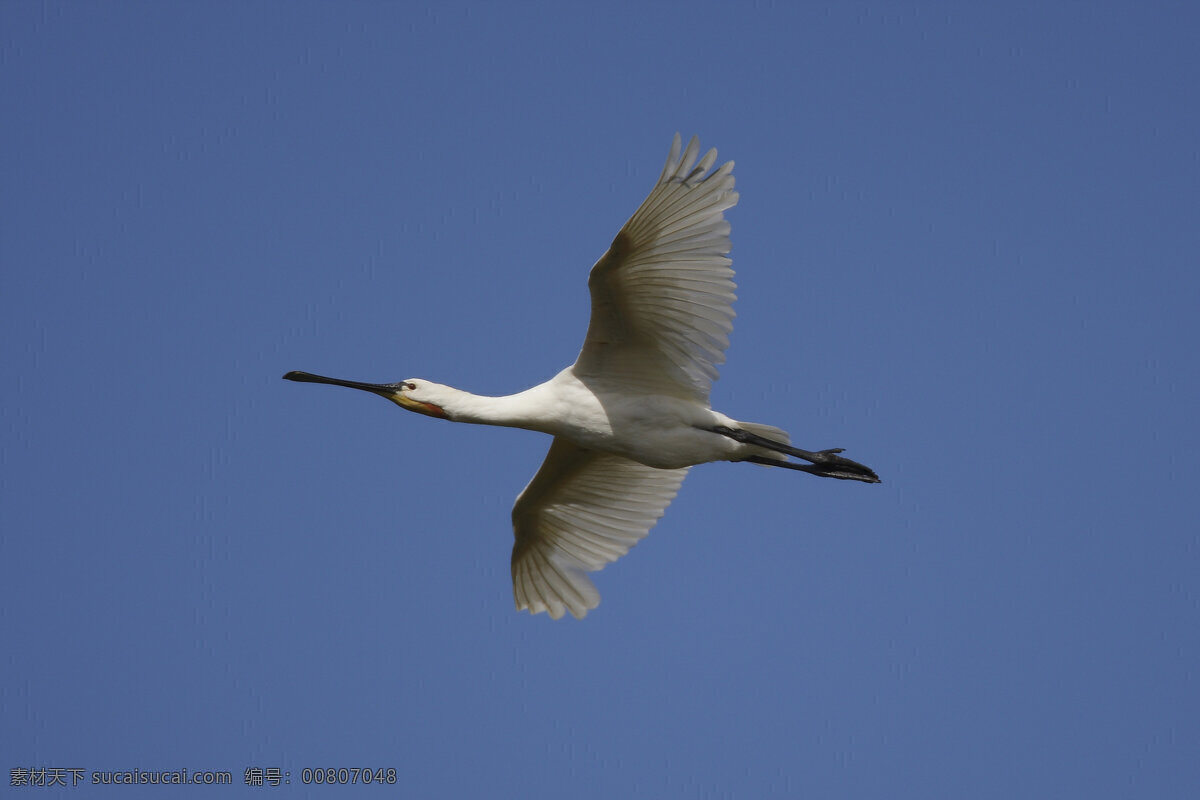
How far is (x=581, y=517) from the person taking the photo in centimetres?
1418

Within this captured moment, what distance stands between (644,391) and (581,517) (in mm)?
2275

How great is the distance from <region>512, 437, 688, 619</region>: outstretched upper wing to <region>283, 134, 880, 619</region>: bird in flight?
1 centimetres

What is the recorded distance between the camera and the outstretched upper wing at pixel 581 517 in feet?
46.0

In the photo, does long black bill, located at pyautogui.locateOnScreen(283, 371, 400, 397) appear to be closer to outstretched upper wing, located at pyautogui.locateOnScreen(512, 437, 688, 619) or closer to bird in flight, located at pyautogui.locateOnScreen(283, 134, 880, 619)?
bird in flight, located at pyautogui.locateOnScreen(283, 134, 880, 619)

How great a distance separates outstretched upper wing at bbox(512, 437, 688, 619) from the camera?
1403 cm

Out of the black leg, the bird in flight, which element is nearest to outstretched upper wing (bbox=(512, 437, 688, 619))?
the bird in flight

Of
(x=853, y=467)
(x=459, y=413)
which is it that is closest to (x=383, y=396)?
(x=459, y=413)

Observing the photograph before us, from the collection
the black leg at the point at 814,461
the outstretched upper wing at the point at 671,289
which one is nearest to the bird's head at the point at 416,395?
the outstretched upper wing at the point at 671,289

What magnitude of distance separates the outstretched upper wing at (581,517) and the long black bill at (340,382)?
176cm

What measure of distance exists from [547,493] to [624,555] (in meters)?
0.94

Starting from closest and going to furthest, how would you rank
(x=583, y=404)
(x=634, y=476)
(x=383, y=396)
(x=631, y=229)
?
(x=631, y=229) → (x=583, y=404) → (x=383, y=396) → (x=634, y=476)

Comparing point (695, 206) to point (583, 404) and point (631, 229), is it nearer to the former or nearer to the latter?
point (631, 229)

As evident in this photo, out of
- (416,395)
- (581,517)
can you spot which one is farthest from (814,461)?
(416,395)

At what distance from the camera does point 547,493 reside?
14164mm
